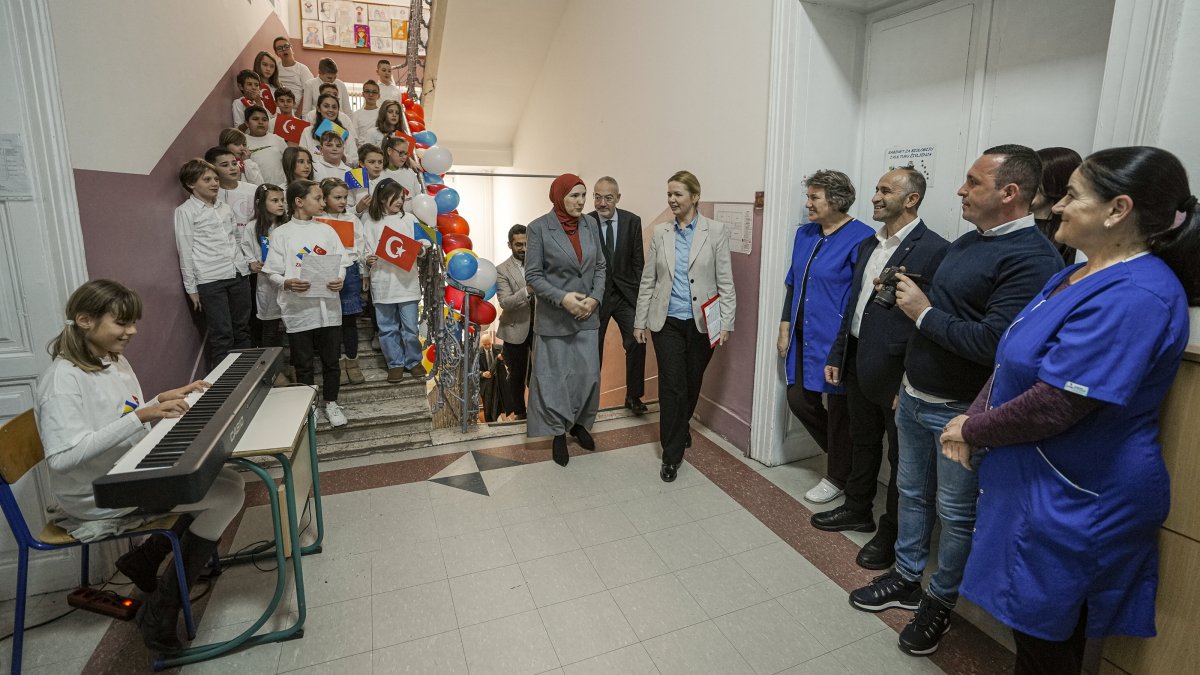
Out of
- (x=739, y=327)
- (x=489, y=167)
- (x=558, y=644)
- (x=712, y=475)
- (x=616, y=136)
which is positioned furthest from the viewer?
(x=489, y=167)

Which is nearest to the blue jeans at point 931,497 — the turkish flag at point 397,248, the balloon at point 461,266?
the balloon at point 461,266

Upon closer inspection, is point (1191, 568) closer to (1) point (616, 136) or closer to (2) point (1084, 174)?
(2) point (1084, 174)

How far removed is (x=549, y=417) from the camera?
11.1 ft

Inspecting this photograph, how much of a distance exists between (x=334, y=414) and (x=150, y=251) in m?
1.21

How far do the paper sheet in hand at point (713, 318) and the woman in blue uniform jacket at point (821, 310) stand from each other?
33 centimetres

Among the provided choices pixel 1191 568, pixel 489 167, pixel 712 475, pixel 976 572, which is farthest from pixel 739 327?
pixel 489 167

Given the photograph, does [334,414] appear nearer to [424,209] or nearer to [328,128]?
[424,209]

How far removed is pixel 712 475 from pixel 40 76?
3.26 metres

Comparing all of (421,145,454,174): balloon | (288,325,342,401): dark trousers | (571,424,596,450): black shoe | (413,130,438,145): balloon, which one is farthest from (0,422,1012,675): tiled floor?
(413,130,438,145): balloon

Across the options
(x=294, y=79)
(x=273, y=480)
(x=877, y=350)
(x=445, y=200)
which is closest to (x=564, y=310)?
(x=877, y=350)

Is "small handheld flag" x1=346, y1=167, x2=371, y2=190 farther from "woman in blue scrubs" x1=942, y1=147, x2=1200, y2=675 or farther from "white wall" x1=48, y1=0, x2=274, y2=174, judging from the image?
"woman in blue scrubs" x1=942, y1=147, x2=1200, y2=675

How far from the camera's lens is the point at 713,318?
3.15 meters

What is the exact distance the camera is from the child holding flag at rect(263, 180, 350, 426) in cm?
320

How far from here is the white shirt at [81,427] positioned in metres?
1.70
